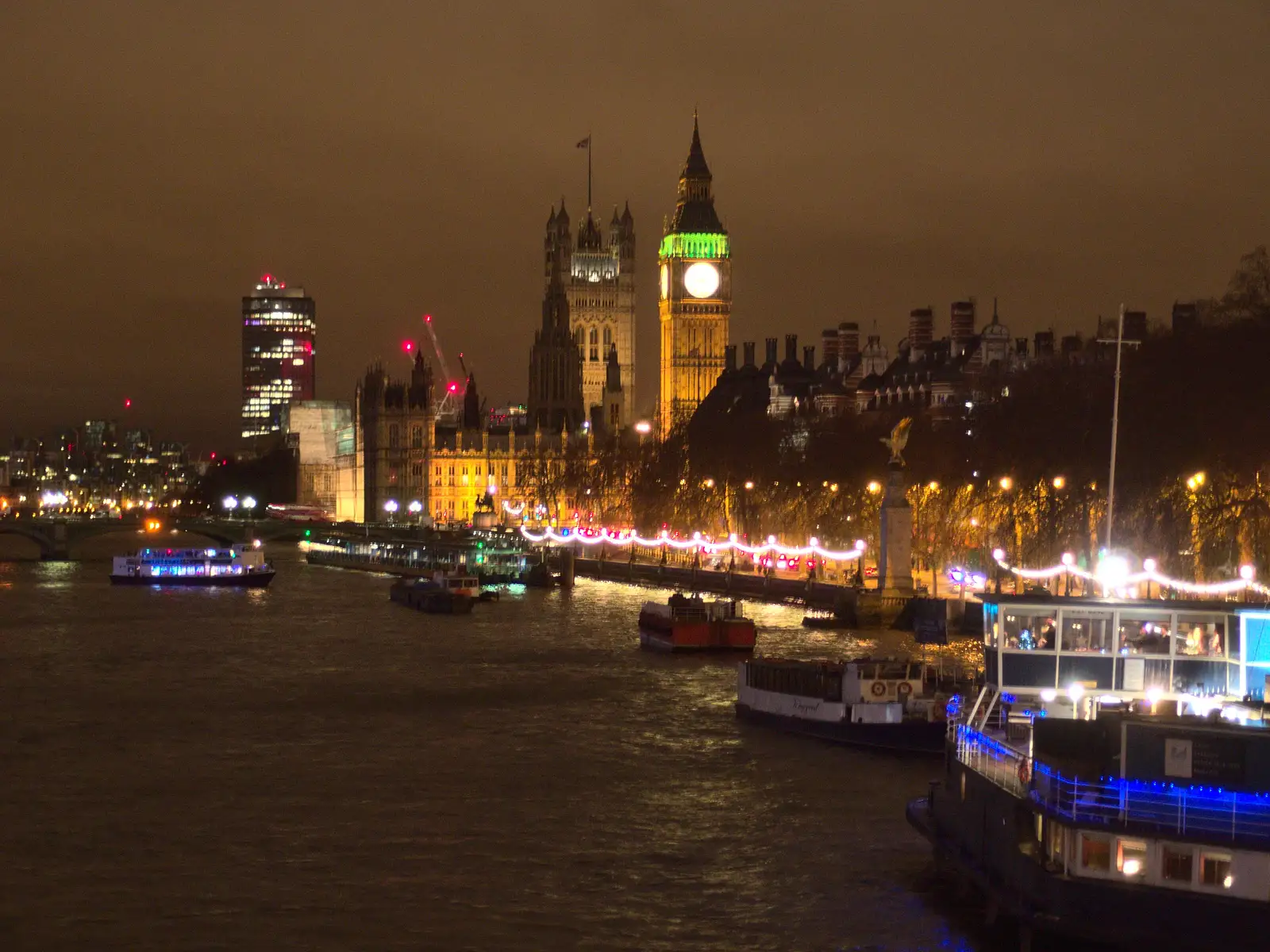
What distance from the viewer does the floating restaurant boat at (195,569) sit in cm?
8912

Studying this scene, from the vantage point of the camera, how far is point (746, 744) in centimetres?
3706

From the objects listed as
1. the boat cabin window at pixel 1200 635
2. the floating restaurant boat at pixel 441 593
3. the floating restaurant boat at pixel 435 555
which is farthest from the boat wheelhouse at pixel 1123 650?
the floating restaurant boat at pixel 435 555

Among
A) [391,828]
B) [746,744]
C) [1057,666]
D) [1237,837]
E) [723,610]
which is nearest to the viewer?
[1237,837]

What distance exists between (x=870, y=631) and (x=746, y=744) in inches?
867

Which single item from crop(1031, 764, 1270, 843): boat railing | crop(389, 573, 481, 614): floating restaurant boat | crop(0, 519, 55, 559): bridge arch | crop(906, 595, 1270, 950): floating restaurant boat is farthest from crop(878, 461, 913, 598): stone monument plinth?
crop(0, 519, 55, 559): bridge arch

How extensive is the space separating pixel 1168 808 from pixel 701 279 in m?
151

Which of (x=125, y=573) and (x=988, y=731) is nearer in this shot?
(x=988, y=731)

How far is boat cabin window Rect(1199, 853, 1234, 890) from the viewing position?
20.5 meters

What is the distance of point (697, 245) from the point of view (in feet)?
559

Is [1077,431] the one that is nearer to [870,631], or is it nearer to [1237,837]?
[870,631]

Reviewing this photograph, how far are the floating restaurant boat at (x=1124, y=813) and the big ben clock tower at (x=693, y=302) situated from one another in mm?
139849

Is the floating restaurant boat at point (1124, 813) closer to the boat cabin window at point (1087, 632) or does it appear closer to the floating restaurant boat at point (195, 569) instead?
the boat cabin window at point (1087, 632)

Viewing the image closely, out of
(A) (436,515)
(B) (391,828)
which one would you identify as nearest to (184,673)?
(B) (391,828)

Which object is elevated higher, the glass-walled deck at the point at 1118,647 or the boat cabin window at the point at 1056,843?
the glass-walled deck at the point at 1118,647
